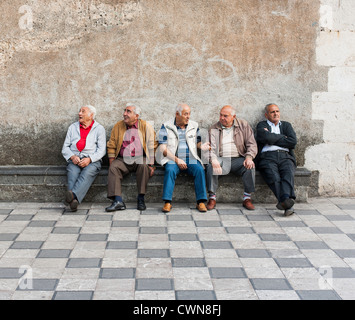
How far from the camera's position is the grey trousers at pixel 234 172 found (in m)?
6.09

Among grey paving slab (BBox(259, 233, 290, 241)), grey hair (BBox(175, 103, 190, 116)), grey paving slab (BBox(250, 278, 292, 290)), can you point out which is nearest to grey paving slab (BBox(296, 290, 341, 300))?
grey paving slab (BBox(250, 278, 292, 290))

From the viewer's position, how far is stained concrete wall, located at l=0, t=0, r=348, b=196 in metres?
6.27

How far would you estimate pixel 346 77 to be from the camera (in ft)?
21.3

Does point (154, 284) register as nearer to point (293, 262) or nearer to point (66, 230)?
point (293, 262)

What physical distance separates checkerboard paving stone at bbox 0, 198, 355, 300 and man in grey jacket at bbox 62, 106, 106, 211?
0.39m

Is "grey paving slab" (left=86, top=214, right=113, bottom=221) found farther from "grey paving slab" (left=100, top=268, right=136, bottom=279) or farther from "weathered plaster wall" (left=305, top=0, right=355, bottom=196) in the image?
"weathered plaster wall" (left=305, top=0, right=355, bottom=196)

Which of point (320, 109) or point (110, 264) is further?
point (320, 109)

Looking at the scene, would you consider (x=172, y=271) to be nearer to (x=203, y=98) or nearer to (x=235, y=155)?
(x=235, y=155)

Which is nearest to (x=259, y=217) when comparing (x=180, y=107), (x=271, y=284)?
(x=180, y=107)

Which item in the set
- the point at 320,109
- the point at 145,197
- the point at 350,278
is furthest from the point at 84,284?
the point at 320,109

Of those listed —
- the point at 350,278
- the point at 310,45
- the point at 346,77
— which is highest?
the point at 310,45

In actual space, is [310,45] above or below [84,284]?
above

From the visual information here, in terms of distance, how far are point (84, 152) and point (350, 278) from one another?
3.59 meters

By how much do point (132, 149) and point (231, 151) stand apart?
1.27 metres
